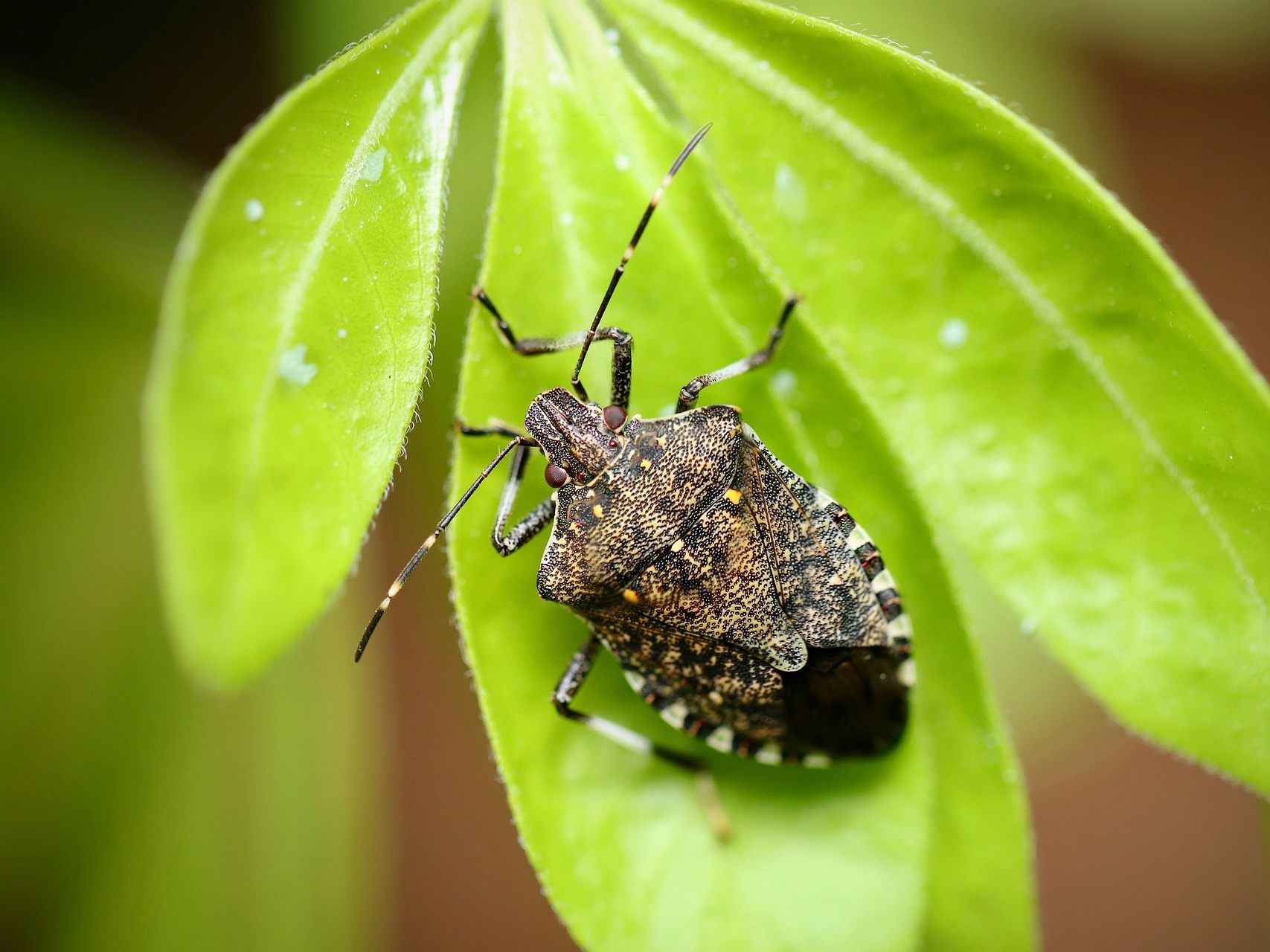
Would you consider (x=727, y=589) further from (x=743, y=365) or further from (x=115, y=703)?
(x=115, y=703)

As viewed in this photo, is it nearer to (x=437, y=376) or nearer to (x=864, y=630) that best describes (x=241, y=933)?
(x=437, y=376)

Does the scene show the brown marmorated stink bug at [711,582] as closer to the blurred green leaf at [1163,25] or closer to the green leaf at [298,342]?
the green leaf at [298,342]

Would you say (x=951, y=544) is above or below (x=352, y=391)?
above

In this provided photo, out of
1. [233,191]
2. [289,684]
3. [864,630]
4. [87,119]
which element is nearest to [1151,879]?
[864,630]

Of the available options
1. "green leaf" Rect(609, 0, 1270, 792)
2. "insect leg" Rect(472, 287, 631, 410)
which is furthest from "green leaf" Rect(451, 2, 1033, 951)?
"green leaf" Rect(609, 0, 1270, 792)

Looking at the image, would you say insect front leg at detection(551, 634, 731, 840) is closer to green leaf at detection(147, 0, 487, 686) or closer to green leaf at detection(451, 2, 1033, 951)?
green leaf at detection(451, 2, 1033, 951)
